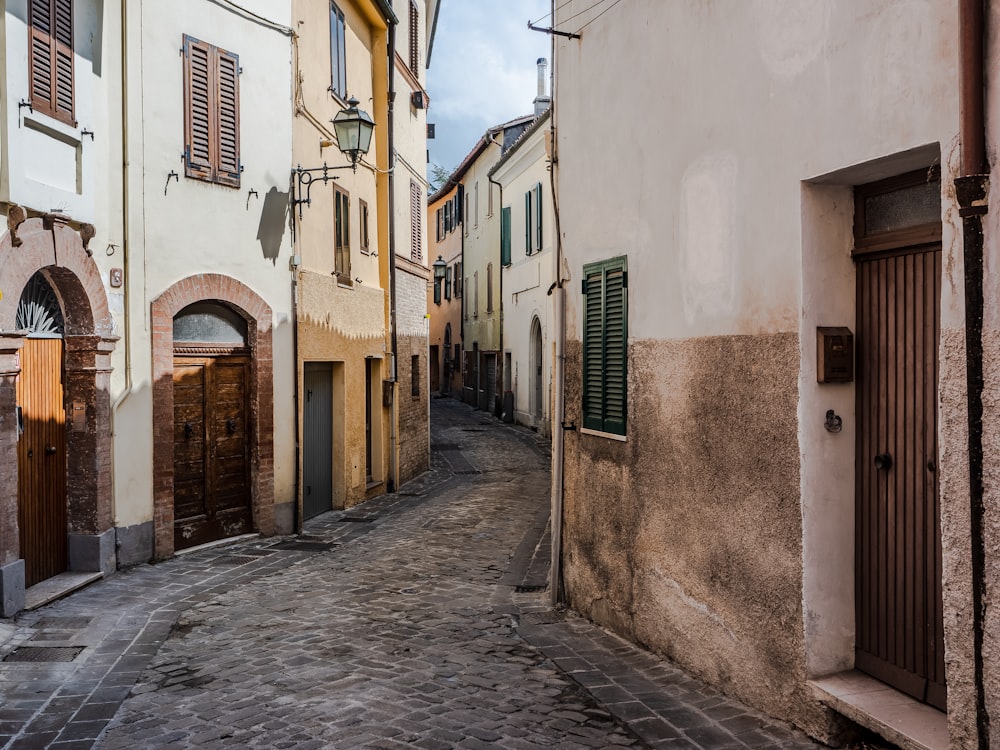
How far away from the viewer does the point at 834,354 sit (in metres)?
4.59

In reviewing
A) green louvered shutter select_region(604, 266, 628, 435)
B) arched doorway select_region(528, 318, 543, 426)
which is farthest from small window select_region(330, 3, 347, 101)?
arched doorway select_region(528, 318, 543, 426)

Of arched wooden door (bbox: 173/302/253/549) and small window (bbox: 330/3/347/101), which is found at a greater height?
small window (bbox: 330/3/347/101)

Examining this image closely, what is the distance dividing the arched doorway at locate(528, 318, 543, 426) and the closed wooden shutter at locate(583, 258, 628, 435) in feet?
60.3

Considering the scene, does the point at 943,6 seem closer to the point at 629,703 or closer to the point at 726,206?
the point at 726,206

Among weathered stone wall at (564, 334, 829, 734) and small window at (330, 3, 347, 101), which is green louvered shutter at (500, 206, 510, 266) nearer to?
small window at (330, 3, 347, 101)

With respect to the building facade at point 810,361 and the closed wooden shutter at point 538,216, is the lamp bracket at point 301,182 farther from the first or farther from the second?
the closed wooden shutter at point 538,216

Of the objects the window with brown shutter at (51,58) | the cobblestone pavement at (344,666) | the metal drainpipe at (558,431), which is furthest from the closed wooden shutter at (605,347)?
the window with brown shutter at (51,58)

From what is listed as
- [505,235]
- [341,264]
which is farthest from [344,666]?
[505,235]

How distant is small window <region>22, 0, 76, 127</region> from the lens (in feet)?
25.0

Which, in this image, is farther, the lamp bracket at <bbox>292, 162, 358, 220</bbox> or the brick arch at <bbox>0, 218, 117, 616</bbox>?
the lamp bracket at <bbox>292, 162, 358, 220</bbox>

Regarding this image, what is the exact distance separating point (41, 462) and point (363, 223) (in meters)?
7.76

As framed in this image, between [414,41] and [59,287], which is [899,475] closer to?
[59,287]

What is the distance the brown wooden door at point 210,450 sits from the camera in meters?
10.1

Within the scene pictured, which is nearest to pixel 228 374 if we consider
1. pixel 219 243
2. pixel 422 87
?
pixel 219 243
